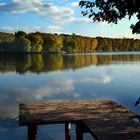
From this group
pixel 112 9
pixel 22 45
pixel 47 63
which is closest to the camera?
pixel 112 9

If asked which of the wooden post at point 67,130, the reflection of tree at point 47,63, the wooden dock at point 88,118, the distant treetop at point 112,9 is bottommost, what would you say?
the reflection of tree at point 47,63

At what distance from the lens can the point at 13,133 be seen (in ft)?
54.0

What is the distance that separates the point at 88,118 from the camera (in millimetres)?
12805

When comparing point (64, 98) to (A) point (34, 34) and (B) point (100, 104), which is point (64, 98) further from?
(A) point (34, 34)

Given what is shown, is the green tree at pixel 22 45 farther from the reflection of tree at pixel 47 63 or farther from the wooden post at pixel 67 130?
the wooden post at pixel 67 130

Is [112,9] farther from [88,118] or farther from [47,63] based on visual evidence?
[47,63]

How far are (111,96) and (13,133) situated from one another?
1222 centimetres

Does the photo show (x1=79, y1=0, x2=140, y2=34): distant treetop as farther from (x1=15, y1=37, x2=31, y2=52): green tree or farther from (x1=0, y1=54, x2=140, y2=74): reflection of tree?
(x1=15, y1=37, x2=31, y2=52): green tree

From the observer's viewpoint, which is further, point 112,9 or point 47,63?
point 47,63

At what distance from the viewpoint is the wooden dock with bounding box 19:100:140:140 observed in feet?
35.8

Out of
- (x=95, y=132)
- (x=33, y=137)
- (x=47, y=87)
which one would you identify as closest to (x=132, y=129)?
(x=95, y=132)

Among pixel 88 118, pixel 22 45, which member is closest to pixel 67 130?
pixel 88 118

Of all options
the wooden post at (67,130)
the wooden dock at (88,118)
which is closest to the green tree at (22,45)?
the wooden dock at (88,118)

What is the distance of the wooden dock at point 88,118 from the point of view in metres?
10.9
